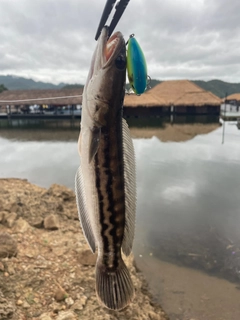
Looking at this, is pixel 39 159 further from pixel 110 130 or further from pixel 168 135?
pixel 110 130

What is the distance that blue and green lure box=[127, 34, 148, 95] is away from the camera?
181 cm

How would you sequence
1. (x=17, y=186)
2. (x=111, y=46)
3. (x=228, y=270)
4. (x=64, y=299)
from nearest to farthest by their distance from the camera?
(x=111, y=46) < (x=64, y=299) < (x=228, y=270) < (x=17, y=186)

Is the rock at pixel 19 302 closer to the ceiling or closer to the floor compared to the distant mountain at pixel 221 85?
closer to the floor

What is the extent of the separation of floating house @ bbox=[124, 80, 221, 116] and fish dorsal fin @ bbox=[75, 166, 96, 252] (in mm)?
37283

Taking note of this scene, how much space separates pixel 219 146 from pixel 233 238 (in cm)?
1328

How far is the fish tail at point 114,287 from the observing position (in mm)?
2029

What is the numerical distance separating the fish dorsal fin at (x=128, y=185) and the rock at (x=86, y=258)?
11.3 feet

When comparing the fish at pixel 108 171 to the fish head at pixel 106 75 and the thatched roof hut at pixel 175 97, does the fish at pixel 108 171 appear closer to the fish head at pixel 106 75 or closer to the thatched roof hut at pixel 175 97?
the fish head at pixel 106 75

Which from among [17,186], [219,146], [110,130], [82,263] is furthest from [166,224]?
[219,146]

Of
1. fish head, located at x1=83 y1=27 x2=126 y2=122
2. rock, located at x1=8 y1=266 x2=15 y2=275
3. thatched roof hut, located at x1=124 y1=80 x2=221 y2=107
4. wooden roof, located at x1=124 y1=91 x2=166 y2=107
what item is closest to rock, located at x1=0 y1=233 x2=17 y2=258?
rock, located at x1=8 y1=266 x2=15 y2=275

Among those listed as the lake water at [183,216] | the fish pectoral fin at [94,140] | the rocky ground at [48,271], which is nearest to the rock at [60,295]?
the rocky ground at [48,271]

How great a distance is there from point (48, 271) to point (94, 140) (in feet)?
12.7

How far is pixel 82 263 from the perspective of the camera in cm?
530

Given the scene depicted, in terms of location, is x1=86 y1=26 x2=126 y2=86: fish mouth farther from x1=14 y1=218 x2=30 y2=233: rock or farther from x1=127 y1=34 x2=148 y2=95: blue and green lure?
x1=14 y1=218 x2=30 y2=233: rock
